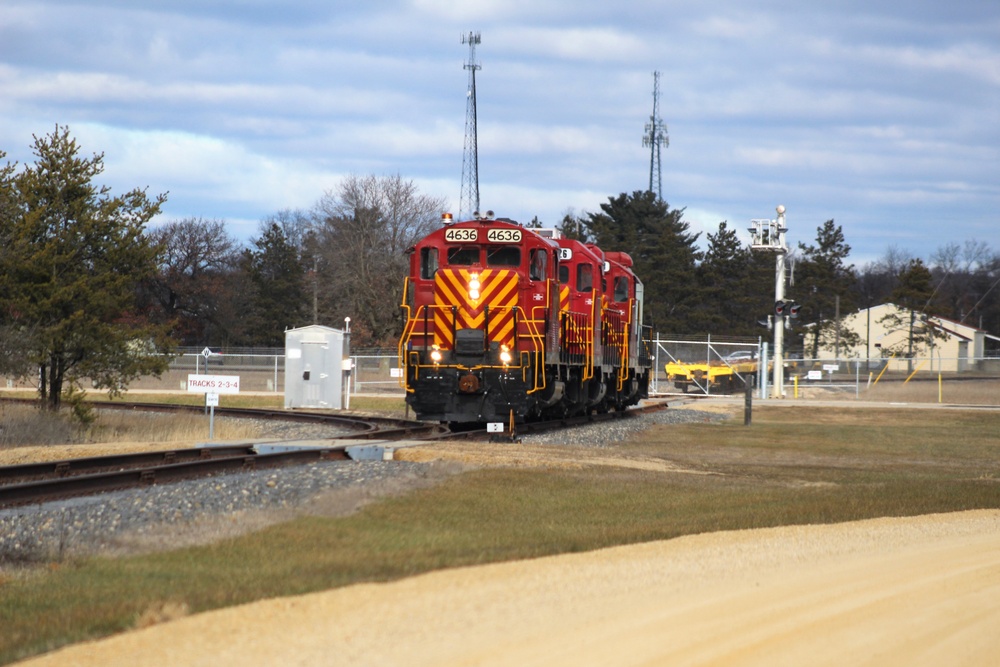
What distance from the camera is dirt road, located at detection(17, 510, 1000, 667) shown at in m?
6.25

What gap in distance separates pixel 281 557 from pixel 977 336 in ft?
309

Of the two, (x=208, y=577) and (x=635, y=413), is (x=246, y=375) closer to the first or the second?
(x=635, y=413)

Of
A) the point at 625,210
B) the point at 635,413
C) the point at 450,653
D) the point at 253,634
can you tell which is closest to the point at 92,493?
the point at 253,634

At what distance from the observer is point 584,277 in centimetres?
2584

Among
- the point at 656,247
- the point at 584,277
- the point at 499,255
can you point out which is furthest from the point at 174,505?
the point at 656,247

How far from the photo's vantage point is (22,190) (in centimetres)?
2539

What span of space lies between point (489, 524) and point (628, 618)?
419cm

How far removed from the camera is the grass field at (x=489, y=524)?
7555mm

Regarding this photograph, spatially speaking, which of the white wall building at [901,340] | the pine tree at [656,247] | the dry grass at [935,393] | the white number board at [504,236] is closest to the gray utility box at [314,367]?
the white number board at [504,236]

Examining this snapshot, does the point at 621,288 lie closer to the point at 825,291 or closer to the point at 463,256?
the point at 463,256

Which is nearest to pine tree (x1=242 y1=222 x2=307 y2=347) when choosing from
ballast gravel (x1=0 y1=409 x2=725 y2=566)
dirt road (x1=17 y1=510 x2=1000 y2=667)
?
ballast gravel (x1=0 y1=409 x2=725 y2=566)

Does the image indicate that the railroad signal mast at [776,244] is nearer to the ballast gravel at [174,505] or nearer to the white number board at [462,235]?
the white number board at [462,235]

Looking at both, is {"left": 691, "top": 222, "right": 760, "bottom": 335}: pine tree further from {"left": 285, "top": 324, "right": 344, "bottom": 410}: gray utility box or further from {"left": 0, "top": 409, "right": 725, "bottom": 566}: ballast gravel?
{"left": 0, "top": 409, "right": 725, "bottom": 566}: ballast gravel

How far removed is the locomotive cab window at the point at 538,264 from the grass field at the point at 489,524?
13.5 feet
